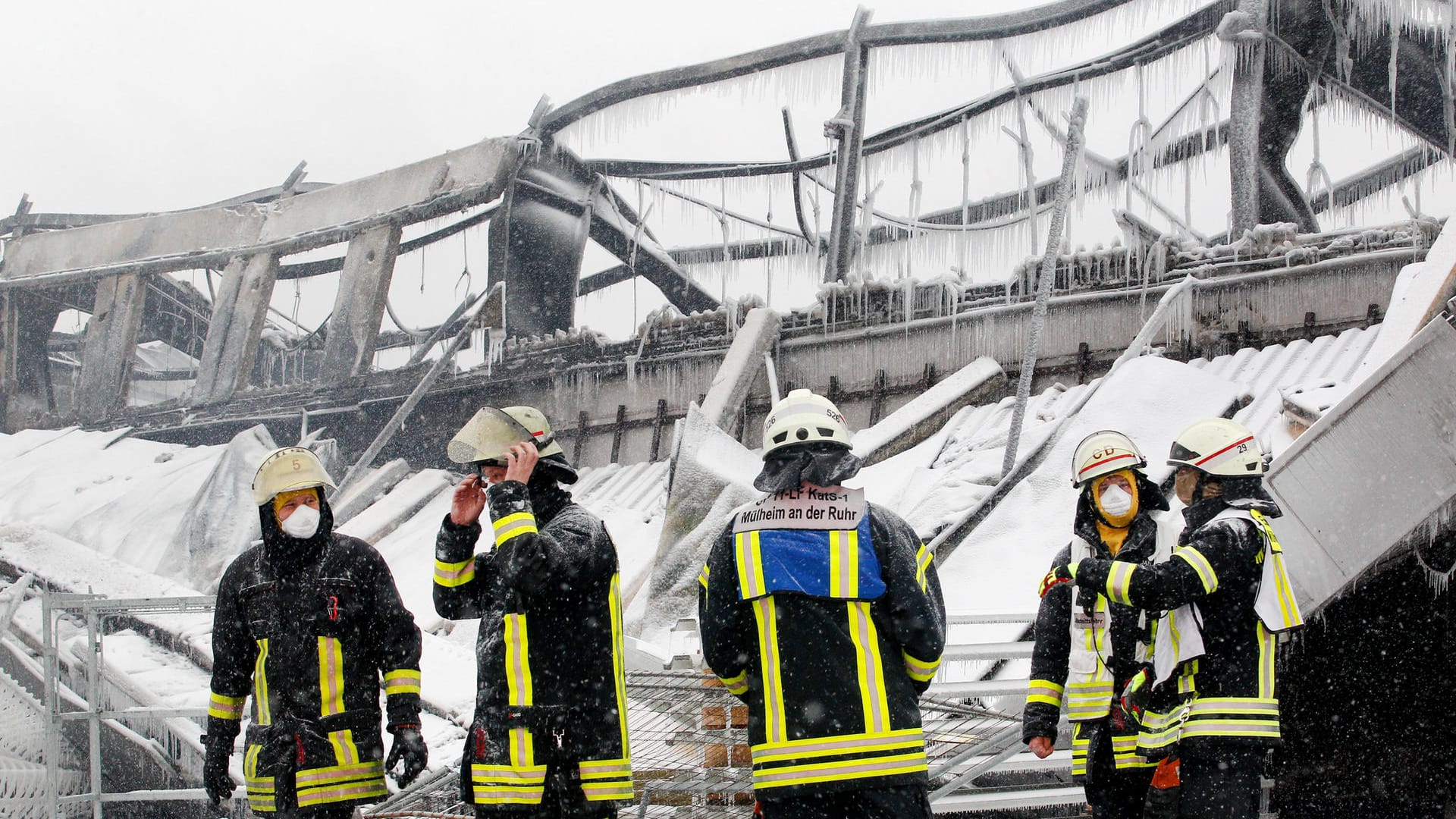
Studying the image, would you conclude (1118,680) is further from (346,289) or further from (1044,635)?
(346,289)

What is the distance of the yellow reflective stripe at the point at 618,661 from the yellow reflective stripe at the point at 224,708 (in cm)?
129

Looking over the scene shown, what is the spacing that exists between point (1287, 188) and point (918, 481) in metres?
5.39

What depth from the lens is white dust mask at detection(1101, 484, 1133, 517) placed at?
3525mm

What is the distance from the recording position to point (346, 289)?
49.0 feet

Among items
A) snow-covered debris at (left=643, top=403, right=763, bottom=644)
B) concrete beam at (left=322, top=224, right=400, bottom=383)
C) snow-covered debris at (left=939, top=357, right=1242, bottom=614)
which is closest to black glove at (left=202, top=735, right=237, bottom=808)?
snow-covered debris at (left=643, top=403, right=763, bottom=644)

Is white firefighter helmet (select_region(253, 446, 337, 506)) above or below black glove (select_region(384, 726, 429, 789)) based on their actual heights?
above

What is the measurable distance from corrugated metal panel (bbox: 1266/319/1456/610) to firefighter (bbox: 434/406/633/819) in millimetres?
2704

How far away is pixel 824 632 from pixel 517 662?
871mm

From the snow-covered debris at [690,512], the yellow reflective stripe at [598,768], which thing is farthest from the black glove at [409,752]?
the snow-covered debris at [690,512]

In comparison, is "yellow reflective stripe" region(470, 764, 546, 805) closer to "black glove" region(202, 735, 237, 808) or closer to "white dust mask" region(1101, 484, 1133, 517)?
"black glove" region(202, 735, 237, 808)

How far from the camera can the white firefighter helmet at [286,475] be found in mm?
3566

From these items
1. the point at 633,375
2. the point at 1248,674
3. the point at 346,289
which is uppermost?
the point at 346,289

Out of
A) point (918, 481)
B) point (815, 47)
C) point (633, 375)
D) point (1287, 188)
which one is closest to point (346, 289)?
point (633, 375)

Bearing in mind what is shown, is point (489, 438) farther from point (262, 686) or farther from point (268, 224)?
point (268, 224)
